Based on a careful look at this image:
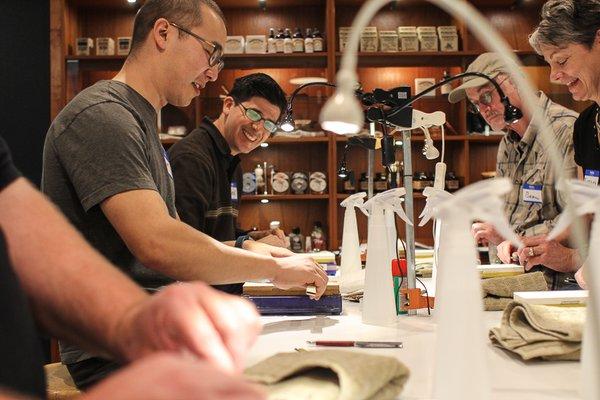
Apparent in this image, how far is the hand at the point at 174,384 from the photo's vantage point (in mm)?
385

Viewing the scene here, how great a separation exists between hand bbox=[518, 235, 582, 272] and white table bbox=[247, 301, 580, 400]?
529mm

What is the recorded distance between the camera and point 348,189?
471 cm

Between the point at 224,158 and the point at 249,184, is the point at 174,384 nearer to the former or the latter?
the point at 224,158

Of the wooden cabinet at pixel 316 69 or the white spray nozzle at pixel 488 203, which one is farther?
the wooden cabinet at pixel 316 69

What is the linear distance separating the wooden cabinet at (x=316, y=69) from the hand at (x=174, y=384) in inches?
167

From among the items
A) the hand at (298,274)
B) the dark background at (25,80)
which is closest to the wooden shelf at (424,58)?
the dark background at (25,80)

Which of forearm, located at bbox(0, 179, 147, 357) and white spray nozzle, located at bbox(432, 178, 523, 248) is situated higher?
white spray nozzle, located at bbox(432, 178, 523, 248)

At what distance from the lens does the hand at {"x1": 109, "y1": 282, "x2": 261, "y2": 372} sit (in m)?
0.60

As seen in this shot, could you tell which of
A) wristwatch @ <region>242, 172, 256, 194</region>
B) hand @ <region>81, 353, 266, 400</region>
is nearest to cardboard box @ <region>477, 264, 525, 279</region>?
hand @ <region>81, 353, 266, 400</region>

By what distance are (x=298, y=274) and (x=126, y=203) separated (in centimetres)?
48

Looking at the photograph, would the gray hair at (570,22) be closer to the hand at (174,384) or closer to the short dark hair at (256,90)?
the short dark hair at (256,90)

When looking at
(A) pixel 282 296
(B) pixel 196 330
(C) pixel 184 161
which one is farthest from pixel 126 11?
(B) pixel 196 330

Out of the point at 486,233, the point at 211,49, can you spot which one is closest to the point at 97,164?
the point at 211,49

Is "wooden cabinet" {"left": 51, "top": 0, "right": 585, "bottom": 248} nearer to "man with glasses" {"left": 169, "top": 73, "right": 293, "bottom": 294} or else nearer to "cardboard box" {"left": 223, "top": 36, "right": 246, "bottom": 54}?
"cardboard box" {"left": 223, "top": 36, "right": 246, "bottom": 54}
